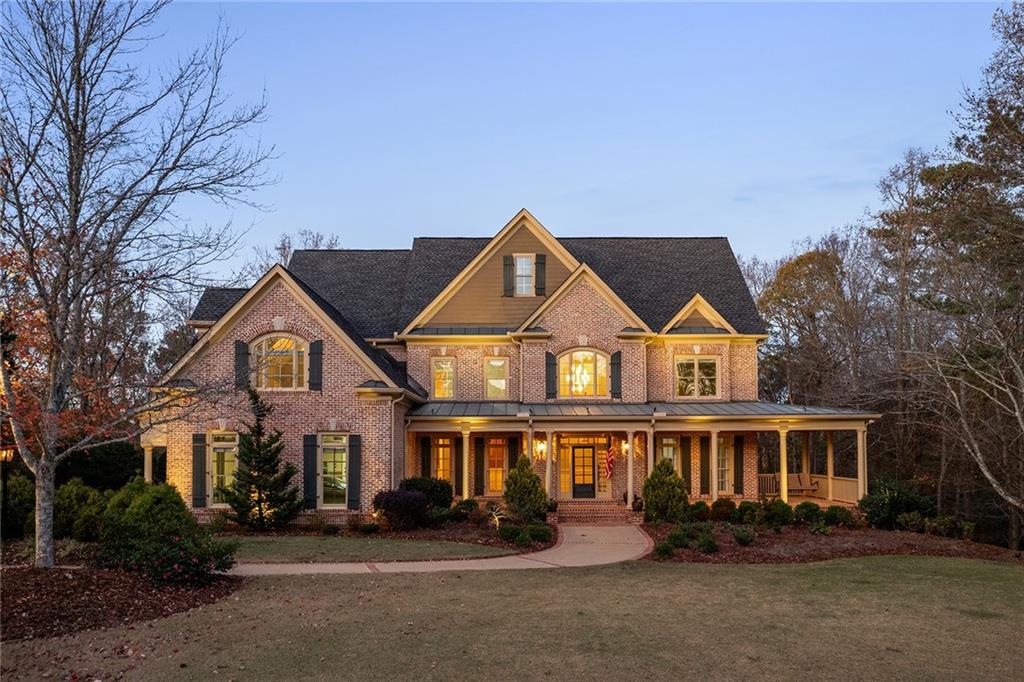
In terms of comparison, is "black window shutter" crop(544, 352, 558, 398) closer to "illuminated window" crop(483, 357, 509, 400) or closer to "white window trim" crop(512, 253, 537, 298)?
"illuminated window" crop(483, 357, 509, 400)

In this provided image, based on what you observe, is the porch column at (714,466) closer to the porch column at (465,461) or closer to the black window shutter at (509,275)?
the porch column at (465,461)

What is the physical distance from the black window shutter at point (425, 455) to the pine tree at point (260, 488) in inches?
243

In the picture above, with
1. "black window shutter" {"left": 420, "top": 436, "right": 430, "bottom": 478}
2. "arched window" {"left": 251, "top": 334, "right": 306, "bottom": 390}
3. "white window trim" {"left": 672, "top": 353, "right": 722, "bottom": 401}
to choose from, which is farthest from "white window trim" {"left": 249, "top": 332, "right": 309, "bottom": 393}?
"white window trim" {"left": 672, "top": 353, "right": 722, "bottom": 401}

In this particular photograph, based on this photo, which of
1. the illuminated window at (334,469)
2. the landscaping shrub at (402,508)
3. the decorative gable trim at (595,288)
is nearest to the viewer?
the landscaping shrub at (402,508)

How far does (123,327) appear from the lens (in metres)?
15.2

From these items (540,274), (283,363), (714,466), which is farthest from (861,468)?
(283,363)

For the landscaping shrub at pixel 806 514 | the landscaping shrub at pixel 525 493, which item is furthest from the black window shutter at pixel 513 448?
the landscaping shrub at pixel 806 514

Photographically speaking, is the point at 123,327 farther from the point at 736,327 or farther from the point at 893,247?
the point at 893,247

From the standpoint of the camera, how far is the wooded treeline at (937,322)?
18734 mm

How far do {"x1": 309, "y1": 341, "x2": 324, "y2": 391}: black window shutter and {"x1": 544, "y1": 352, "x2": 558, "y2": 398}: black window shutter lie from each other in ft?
25.4

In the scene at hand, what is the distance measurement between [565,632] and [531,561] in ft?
20.6

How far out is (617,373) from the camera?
86.4 feet

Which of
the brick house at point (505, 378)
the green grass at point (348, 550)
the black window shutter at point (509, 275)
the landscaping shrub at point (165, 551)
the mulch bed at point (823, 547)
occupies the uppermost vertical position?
the black window shutter at point (509, 275)

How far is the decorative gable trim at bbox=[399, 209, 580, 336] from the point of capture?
27.2 metres
